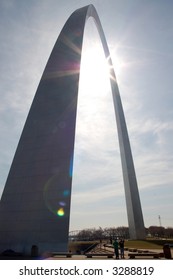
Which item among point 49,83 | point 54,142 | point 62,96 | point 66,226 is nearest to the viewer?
point 66,226

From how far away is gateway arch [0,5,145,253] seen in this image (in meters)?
14.5

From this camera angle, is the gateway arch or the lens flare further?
the gateway arch

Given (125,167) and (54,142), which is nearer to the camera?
(54,142)

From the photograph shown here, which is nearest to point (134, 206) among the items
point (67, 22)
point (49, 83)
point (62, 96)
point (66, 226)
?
point (66, 226)

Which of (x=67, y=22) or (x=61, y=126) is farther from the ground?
(x=67, y=22)

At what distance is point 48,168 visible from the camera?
16188 millimetres

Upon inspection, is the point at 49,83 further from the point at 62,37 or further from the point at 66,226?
the point at 66,226

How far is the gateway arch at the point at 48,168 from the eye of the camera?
1453cm

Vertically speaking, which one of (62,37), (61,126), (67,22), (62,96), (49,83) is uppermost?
(67,22)

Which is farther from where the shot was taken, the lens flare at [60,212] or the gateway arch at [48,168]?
the gateway arch at [48,168]

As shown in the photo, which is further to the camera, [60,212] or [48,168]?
[48,168]

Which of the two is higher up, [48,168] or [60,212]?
[48,168]
